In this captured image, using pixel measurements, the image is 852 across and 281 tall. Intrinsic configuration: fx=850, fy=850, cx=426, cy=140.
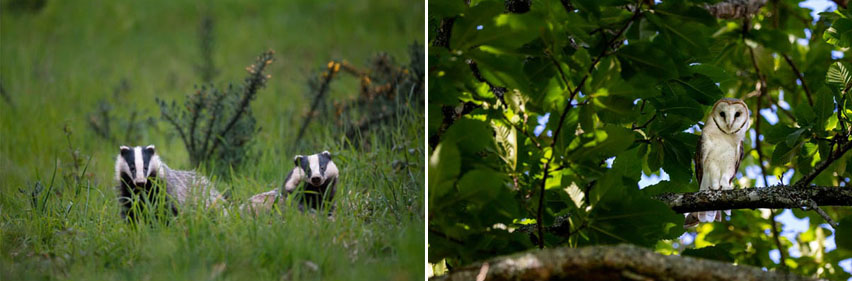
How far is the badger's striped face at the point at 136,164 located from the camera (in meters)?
2.17

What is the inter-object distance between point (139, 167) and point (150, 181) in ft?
0.22

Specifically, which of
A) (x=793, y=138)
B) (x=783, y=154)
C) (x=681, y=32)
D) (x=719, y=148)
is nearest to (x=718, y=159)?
(x=719, y=148)

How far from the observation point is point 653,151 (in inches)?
86.8

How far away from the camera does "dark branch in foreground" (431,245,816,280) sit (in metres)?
1.44

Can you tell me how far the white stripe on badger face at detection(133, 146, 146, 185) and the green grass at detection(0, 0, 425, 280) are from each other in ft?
0.25

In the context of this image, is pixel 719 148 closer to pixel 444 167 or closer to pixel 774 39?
pixel 774 39

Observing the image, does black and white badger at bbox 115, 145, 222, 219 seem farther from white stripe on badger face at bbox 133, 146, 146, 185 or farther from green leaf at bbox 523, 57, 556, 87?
green leaf at bbox 523, 57, 556, 87

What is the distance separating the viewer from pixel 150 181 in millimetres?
2225

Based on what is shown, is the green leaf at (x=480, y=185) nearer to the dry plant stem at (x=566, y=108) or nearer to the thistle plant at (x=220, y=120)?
the dry plant stem at (x=566, y=108)

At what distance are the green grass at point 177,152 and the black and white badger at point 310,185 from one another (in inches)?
1.5

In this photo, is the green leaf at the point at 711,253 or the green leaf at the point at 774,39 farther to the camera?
the green leaf at the point at 774,39

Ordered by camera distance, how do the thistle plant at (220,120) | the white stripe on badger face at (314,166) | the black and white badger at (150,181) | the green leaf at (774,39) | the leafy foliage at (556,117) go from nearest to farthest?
1. the leafy foliage at (556,117)
2. the black and white badger at (150,181)
3. the white stripe on badger face at (314,166)
4. the thistle plant at (220,120)
5. the green leaf at (774,39)

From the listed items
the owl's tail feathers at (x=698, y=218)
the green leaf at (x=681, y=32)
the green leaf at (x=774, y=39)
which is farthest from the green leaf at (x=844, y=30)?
the green leaf at (x=681, y=32)

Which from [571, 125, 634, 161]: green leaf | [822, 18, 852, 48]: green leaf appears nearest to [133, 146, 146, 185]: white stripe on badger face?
[571, 125, 634, 161]: green leaf
